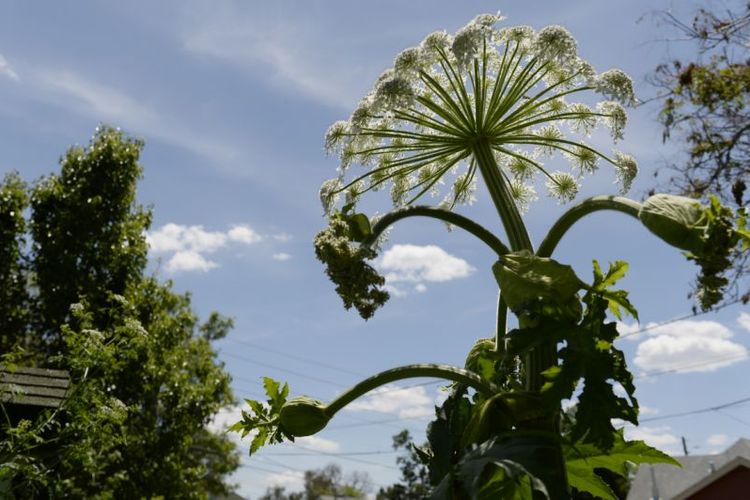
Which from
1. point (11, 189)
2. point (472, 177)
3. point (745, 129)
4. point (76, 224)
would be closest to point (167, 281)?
point (76, 224)

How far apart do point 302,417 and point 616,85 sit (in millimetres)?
1553

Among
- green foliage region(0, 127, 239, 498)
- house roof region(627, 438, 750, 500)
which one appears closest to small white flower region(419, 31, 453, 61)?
green foliage region(0, 127, 239, 498)

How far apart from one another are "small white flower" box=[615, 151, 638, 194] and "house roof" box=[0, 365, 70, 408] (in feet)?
25.5

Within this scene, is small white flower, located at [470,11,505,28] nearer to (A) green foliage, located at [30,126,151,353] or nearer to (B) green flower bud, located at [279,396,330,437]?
(B) green flower bud, located at [279,396,330,437]

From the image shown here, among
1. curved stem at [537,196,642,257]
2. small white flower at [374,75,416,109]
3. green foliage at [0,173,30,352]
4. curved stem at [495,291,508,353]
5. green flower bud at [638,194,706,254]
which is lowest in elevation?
curved stem at [495,291,508,353]

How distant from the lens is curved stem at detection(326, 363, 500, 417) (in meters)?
2.04

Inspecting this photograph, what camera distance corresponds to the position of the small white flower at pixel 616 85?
256 cm

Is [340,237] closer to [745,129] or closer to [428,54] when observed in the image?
[428,54]

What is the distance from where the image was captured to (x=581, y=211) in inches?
82.4

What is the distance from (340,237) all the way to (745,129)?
979 centimetres

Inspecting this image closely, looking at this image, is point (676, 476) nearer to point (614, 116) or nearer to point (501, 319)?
point (614, 116)

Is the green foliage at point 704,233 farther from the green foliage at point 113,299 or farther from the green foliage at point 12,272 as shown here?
the green foliage at point 12,272

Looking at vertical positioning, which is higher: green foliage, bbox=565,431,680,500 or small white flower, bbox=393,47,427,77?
small white flower, bbox=393,47,427,77

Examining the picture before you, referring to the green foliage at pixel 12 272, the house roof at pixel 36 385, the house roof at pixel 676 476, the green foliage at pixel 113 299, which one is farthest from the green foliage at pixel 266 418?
the house roof at pixel 676 476
